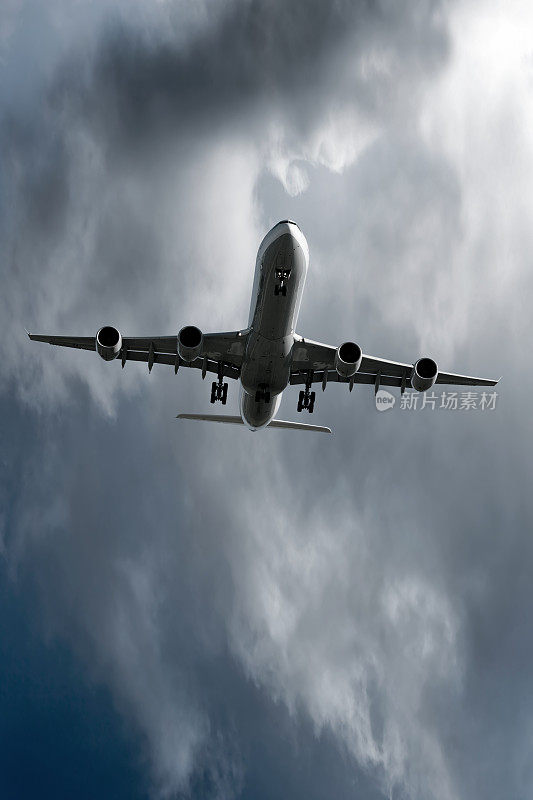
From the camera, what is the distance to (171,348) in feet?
119

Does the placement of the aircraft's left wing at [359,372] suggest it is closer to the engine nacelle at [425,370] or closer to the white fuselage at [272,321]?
the white fuselage at [272,321]

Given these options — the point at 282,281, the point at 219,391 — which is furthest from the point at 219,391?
the point at 282,281

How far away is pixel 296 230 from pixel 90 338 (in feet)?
37.4

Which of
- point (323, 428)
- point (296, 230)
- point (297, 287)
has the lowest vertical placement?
point (323, 428)

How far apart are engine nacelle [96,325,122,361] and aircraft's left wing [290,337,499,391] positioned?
25.8 feet

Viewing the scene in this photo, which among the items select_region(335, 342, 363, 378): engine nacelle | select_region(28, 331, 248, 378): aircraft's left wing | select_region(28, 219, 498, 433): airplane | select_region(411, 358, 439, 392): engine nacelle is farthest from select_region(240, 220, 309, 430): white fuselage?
select_region(411, 358, 439, 392): engine nacelle

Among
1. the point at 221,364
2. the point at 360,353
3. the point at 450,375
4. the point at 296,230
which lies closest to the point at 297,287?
the point at 296,230

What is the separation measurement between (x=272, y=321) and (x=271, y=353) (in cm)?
210

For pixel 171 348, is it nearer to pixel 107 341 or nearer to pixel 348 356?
pixel 107 341

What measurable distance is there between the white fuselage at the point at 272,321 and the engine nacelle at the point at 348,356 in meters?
2.16

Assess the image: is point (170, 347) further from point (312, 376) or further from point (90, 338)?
point (312, 376)

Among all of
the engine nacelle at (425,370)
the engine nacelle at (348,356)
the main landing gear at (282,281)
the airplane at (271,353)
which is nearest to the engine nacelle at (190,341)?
the airplane at (271,353)

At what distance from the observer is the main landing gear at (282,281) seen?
94.3 feet

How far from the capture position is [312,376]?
38062 mm
